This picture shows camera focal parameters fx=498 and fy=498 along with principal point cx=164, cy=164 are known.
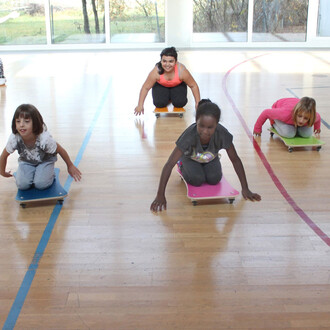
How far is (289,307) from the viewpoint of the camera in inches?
86.9

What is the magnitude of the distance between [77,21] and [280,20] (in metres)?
4.81

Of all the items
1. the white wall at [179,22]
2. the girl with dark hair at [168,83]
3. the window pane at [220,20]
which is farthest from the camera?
the window pane at [220,20]

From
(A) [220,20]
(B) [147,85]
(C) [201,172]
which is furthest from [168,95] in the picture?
(A) [220,20]

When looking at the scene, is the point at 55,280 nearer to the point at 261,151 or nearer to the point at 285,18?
the point at 261,151

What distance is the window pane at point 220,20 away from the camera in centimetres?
1172

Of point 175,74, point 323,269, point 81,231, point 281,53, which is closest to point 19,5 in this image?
point 281,53

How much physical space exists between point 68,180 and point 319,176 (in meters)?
1.89

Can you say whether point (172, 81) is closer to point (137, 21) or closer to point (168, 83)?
point (168, 83)

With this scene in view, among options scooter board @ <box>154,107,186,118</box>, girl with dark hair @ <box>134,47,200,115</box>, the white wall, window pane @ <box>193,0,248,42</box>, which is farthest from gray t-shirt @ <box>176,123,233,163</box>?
window pane @ <box>193,0,248,42</box>

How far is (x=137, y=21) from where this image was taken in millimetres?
12000

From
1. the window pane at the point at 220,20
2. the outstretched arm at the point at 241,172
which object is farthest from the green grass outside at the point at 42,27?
the outstretched arm at the point at 241,172

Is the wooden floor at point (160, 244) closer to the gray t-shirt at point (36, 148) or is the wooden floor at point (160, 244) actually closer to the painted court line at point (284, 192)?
the painted court line at point (284, 192)

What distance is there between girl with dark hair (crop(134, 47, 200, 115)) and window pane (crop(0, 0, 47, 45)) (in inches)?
280

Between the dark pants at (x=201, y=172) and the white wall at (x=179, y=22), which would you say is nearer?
the dark pants at (x=201, y=172)
